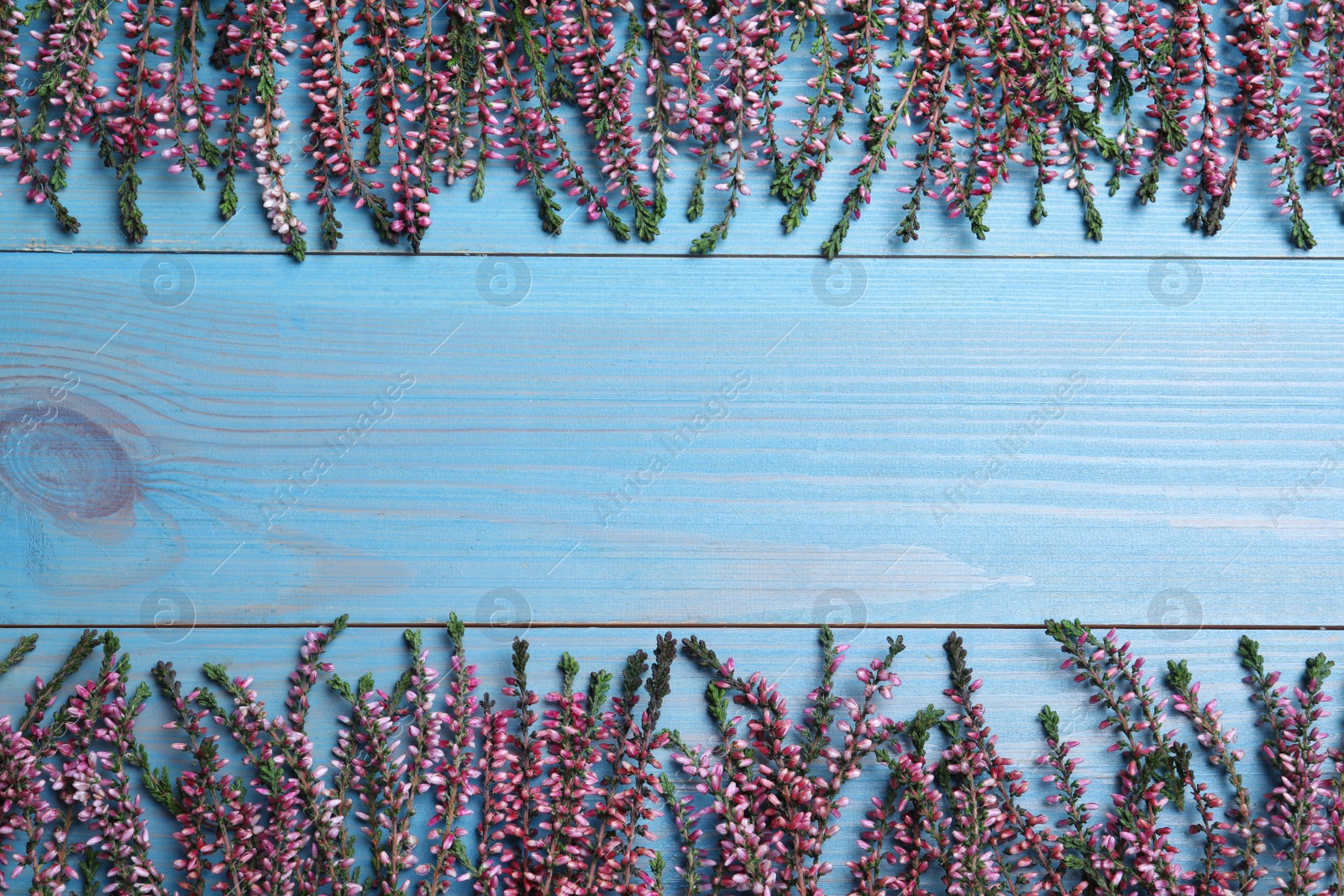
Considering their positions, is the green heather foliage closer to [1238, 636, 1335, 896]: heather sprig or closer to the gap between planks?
the gap between planks

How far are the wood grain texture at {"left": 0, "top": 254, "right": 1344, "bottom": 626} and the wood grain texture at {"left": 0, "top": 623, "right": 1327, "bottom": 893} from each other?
2 centimetres

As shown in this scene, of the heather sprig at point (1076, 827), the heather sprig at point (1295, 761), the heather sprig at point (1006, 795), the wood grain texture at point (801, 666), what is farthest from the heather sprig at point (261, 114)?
the heather sprig at point (1295, 761)

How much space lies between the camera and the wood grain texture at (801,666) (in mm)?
897

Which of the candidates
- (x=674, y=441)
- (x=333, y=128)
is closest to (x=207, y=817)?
(x=674, y=441)

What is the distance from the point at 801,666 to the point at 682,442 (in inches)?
10.5

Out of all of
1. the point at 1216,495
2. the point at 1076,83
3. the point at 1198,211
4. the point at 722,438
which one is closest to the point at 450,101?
the point at 722,438

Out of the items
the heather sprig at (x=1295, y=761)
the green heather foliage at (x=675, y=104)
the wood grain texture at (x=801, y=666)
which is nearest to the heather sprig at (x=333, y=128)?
the green heather foliage at (x=675, y=104)

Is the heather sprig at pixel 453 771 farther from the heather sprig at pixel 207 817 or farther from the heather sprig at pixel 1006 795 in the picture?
the heather sprig at pixel 1006 795

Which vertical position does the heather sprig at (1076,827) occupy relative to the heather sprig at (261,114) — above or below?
below

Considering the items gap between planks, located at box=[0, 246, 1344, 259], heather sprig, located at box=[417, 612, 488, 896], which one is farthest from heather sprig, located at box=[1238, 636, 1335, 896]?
heather sprig, located at box=[417, 612, 488, 896]

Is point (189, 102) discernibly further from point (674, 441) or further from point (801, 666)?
point (801, 666)

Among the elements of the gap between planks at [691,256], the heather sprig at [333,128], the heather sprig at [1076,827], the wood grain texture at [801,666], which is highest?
the heather sprig at [333,128]

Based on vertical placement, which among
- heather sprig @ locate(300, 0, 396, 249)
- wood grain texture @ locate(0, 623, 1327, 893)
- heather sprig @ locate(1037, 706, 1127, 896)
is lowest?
heather sprig @ locate(1037, 706, 1127, 896)

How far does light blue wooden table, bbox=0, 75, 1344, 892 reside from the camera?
0.91 metres
